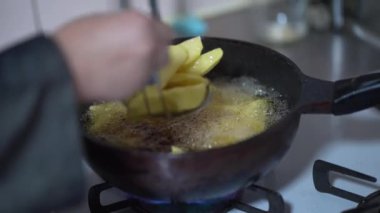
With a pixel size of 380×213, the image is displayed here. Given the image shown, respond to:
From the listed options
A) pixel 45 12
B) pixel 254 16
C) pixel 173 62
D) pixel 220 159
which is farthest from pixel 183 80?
pixel 254 16

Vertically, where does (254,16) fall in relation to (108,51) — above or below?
below

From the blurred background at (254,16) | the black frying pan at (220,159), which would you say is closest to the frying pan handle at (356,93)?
the black frying pan at (220,159)

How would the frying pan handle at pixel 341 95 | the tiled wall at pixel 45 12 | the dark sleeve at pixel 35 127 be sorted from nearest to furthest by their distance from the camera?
the dark sleeve at pixel 35 127 < the frying pan handle at pixel 341 95 < the tiled wall at pixel 45 12

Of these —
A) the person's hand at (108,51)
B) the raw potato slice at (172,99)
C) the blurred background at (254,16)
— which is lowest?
the blurred background at (254,16)

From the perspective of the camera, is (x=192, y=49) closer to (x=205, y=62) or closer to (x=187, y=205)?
(x=205, y=62)

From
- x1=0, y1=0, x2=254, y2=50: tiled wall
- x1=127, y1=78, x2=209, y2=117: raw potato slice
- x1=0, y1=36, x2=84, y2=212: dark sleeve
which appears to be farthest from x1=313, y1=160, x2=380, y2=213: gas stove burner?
x1=0, y1=0, x2=254, y2=50: tiled wall

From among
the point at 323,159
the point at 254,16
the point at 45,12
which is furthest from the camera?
the point at 254,16

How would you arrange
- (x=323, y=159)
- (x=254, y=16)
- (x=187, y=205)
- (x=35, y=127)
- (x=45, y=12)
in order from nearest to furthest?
(x=35, y=127), (x=187, y=205), (x=323, y=159), (x=45, y=12), (x=254, y=16)

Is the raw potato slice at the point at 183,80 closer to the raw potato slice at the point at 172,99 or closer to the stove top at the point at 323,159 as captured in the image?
the raw potato slice at the point at 172,99
